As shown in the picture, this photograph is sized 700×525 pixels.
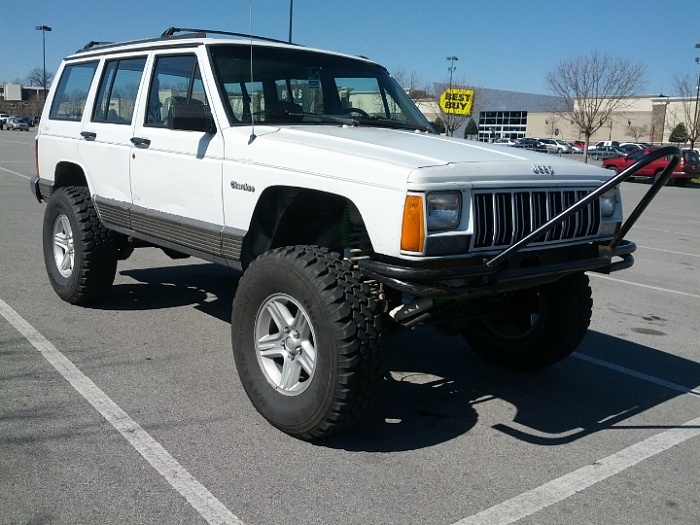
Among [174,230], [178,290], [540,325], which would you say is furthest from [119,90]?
[540,325]

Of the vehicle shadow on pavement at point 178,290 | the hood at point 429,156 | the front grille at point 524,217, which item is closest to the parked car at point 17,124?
the vehicle shadow on pavement at point 178,290

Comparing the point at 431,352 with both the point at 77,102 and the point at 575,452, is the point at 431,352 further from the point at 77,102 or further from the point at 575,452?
the point at 77,102

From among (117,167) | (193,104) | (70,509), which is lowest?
(70,509)

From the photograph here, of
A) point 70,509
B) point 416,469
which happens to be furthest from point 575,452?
point 70,509

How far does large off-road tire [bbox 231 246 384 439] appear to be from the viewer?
3717 mm

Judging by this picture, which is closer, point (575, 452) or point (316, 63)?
point (575, 452)

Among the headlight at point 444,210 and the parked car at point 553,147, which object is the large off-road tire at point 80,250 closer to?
the headlight at point 444,210

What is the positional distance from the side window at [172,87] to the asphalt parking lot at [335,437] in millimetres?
1711

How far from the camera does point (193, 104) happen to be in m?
4.95

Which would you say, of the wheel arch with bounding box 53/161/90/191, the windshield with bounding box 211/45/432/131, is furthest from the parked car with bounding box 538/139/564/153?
the windshield with bounding box 211/45/432/131

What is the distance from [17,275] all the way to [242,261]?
413cm

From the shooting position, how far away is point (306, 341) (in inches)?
159

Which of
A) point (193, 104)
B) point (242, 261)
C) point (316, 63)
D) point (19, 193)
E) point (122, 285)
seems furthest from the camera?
point (19, 193)

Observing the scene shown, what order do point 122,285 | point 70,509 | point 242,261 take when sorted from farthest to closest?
1. point 122,285
2. point 242,261
3. point 70,509
